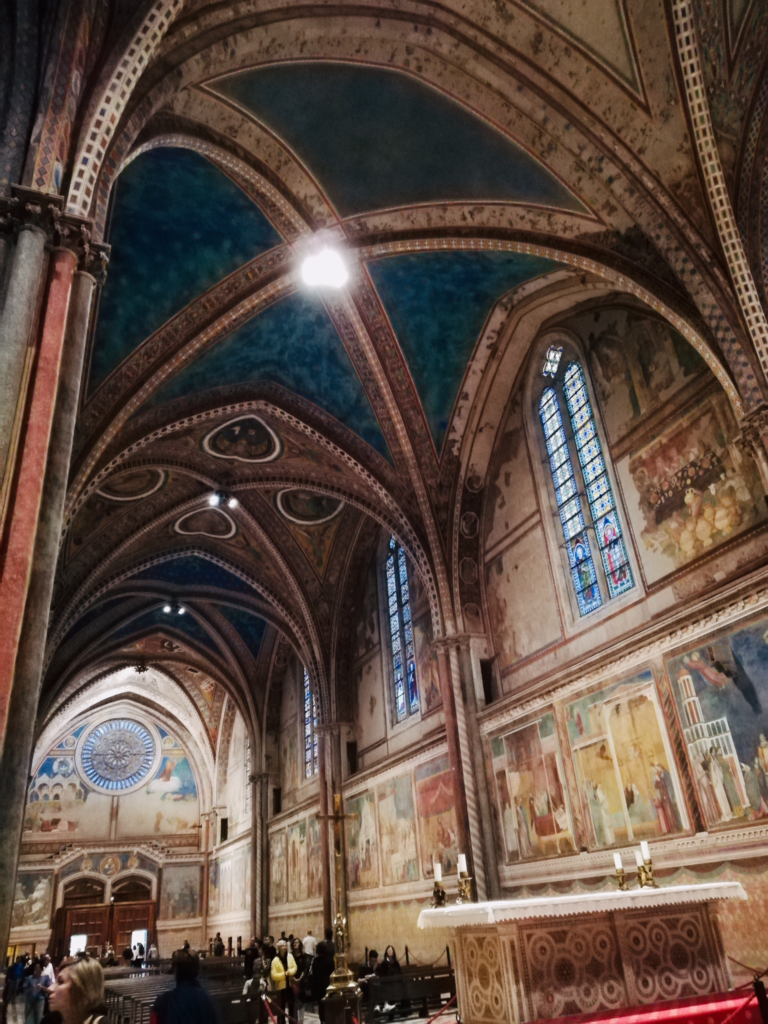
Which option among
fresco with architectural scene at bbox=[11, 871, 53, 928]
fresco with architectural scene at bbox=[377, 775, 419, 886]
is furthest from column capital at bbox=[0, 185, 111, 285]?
fresco with architectural scene at bbox=[11, 871, 53, 928]

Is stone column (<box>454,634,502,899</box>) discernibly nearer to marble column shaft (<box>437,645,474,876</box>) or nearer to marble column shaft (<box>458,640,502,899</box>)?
marble column shaft (<box>458,640,502,899</box>)

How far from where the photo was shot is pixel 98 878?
30.2 metres

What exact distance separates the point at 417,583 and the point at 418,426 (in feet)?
13.2

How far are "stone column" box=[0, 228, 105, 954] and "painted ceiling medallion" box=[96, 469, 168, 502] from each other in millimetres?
10415

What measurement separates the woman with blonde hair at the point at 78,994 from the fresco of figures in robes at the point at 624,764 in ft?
25.4

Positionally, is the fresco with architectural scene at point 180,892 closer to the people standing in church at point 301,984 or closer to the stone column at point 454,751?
the people standing in church at point 301,984

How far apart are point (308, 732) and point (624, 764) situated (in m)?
14.3

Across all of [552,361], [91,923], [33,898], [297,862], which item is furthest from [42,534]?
[91,923]

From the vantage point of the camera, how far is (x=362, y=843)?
18078mm

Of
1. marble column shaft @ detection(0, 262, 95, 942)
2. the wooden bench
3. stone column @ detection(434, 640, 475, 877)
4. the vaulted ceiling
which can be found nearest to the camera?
marble column shaft @ detection(0, 262, 95, 942)

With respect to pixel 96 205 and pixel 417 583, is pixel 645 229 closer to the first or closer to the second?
pixel 96 205

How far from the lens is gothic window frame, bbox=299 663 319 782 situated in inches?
880

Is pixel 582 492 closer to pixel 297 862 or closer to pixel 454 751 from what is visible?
pixel 454 751

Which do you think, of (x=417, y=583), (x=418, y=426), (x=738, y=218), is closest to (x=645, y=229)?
(x=738, y=218)
